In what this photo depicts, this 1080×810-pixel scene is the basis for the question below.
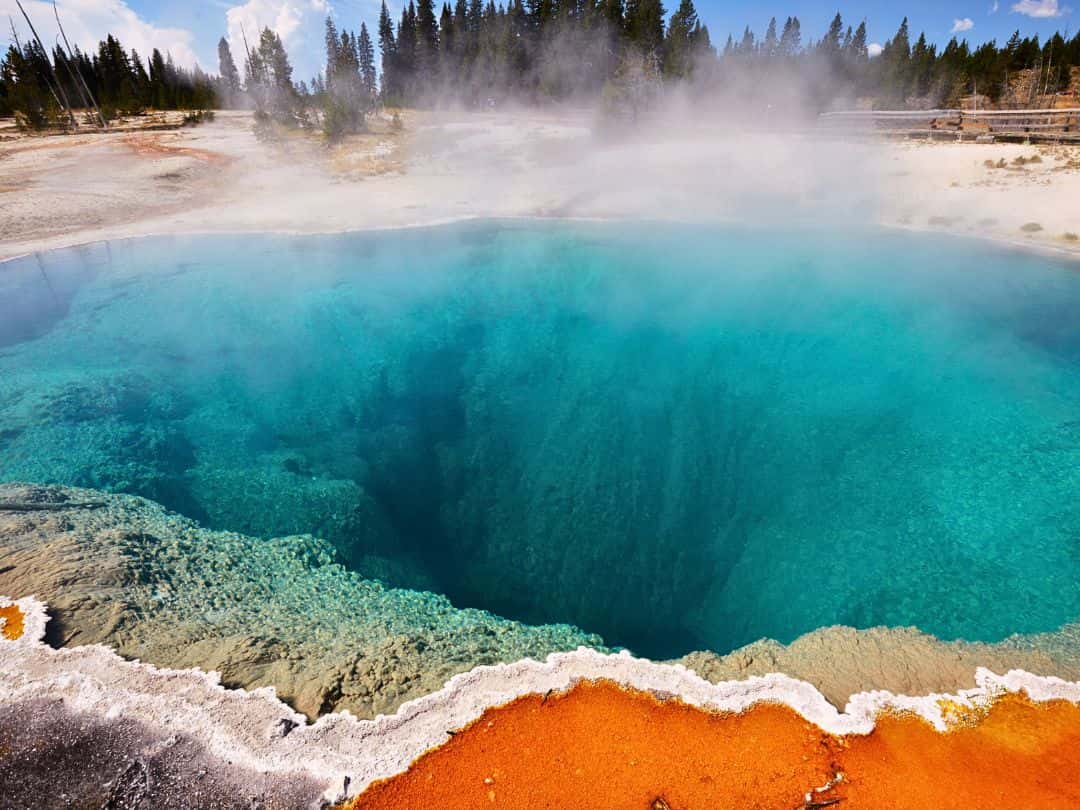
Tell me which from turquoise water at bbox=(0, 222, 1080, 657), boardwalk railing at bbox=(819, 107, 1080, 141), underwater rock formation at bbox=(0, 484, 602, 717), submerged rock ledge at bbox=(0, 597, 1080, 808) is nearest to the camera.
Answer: submerged rock ledge at bbox=(0, 597, 1080, 808)

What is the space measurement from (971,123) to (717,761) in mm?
35315

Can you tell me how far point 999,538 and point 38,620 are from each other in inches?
385

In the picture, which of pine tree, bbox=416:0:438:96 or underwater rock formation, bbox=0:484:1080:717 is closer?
underwater rock formation, bbox=0:484:1080:717

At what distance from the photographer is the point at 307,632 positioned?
5086 mm

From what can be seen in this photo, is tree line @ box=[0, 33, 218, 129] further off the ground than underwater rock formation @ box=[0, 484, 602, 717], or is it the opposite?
tree line @ box=[0, 33, 218, 129]

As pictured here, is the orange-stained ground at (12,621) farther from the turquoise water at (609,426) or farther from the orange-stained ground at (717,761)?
the orange-stained ground at (717,761)

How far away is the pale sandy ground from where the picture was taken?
62.2 feet

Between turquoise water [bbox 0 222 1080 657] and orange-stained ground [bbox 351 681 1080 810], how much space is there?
1956 mm

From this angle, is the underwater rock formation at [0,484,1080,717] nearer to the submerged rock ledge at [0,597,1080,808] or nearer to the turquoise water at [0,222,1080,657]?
the submerged rock ledge at [0,597,1080,808]

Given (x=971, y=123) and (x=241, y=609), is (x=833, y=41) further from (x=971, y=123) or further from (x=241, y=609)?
(x=241, y=609)

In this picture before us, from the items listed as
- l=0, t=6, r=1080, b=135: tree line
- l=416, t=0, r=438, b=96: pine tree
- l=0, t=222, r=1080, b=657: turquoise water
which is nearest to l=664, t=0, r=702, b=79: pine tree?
l=0, t=6, r=1080, b=135: tree line

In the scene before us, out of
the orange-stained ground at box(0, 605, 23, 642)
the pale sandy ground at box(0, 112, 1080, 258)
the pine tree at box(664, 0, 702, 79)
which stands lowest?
the orange-stained ground at box(0, 605, 23, 642)

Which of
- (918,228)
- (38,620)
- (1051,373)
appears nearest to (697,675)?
(38,620)

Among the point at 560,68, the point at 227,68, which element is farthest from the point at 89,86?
the point at 560,68
